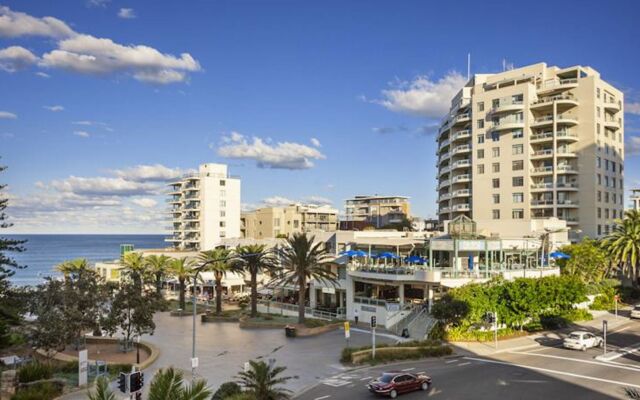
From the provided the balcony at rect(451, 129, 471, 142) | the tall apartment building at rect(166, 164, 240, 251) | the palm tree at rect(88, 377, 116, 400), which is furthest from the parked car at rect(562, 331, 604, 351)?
the tall apartment building at rect(166, 164, 240, 251)

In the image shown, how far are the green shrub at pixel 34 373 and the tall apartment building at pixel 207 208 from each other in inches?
3157

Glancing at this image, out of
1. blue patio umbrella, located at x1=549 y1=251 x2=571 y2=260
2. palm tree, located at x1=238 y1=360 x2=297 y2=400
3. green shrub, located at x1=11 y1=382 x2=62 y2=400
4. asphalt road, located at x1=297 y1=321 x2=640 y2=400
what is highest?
blue patio umbrella, located at x1=549 y1=251 x2=571 y2=260

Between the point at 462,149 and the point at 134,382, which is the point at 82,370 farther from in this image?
the point at 462,149

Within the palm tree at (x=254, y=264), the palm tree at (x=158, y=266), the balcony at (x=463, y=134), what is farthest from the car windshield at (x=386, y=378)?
the balcony at (x=463, y=134)

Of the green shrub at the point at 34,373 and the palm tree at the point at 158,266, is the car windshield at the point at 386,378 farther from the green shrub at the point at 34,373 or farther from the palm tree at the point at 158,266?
the palm tree at the point at 158,266

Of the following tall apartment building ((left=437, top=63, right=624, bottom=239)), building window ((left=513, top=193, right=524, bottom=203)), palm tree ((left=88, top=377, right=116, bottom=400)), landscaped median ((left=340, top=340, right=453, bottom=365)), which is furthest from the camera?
building window ((left=513, top=193, right=524, bottom=203))

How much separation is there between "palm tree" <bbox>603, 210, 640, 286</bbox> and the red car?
41510 millimetres

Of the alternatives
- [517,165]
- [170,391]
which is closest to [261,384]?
[170,391]

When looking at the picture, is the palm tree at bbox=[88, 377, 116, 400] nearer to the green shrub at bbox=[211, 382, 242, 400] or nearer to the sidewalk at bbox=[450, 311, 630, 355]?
the green shrub at bbox=[211, 382, 242, 400]

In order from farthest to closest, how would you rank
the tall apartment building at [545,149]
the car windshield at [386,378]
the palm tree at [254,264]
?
the tall apartment building at [545,149] → the palm tree at [254,264] → the car windshield at [386,378]

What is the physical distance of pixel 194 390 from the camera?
14789mm

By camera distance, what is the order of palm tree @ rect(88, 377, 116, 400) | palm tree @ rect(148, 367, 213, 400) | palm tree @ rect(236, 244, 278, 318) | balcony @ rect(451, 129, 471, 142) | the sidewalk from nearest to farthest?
palm tree @ rect(88, 377, 116, 400) < palm tree @ rect(148, 367, 213, 400) < the sidewalk < palm tree @ rect(236, 244, 278, 318) < balcony @ rect(451, 129, 471, 142)

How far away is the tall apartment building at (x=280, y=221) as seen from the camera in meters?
112

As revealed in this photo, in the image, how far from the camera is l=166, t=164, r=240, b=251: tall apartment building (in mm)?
110312
